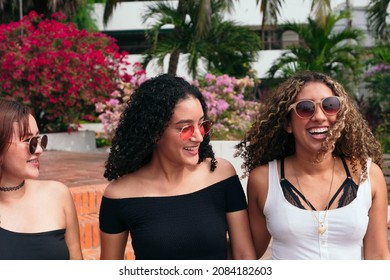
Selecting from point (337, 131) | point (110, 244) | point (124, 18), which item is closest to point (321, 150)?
point (337, 131)

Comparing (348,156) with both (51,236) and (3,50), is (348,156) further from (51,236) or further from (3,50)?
(3,50)

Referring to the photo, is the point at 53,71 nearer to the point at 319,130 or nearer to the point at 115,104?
the point at 115,104

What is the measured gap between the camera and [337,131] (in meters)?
2.31

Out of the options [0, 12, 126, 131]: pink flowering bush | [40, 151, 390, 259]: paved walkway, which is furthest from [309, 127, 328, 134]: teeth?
[0, 12, 126, 131]: pink flowering bush

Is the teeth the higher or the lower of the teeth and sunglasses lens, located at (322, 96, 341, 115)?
the lower

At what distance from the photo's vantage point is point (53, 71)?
1085 cm

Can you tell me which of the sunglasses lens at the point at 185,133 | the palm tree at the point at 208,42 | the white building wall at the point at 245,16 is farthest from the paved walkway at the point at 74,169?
the white building wall at the point at 245,16

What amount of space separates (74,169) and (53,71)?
3.57 m

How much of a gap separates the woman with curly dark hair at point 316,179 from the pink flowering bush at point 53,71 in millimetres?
8753

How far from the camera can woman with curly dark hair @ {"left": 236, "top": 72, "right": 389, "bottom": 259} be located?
2303 millimetres

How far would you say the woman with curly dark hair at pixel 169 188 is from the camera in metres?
2.31

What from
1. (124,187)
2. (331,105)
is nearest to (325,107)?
(331,105)

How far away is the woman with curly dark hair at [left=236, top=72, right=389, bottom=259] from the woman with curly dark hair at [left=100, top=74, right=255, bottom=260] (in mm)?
138

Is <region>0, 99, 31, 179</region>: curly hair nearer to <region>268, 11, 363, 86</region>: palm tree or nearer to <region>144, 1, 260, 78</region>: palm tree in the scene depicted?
<region>144, 1, 260, 78</region>: palm tree
